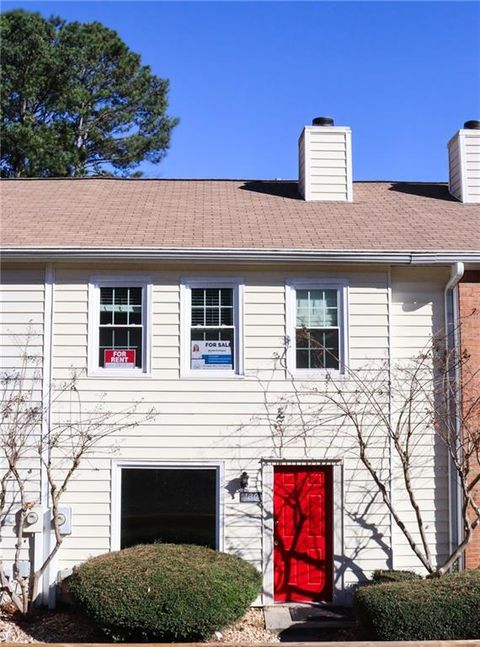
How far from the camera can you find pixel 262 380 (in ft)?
36.8

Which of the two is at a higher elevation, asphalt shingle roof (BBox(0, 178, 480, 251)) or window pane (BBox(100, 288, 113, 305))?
asphalt shingle roof (BBox(0, 178, 480, 251))

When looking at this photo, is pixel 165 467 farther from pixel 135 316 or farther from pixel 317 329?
pixel 317 329

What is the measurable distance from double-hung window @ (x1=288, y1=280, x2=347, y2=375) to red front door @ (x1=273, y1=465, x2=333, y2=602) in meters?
1.60

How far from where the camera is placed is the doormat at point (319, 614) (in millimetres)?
10375

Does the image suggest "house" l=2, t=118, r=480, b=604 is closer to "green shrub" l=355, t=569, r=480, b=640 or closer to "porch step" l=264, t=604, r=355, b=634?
"porch step" l=264, t=604, r=355, b=634

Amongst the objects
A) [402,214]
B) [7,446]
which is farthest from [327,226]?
[7,446]

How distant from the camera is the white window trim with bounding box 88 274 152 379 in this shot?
36.7ft

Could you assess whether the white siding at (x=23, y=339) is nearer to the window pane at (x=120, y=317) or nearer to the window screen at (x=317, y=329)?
the window pane at (x=120, y=317)

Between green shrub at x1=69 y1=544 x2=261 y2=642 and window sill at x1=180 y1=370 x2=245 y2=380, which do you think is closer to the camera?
green shrub at x1=69 y1=544 x2=261 y2=642

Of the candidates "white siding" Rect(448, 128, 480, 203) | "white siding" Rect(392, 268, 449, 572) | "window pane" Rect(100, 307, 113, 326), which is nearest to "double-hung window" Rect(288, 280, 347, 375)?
"white siding" Rect(392, 268, 449, 572)

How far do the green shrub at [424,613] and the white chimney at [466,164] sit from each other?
7615mm

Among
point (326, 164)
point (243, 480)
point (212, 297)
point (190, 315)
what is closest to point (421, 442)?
point (243, 480)

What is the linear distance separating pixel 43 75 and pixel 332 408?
69.5 ft

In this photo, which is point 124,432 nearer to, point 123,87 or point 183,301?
point 183,301
